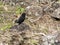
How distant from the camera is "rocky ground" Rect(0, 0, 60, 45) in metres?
7.36

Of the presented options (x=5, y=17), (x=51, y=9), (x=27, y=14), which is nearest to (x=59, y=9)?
A: (x=51, y=9)

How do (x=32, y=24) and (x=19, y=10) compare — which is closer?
(x=32, y=24)

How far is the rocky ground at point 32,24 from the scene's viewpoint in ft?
24.1

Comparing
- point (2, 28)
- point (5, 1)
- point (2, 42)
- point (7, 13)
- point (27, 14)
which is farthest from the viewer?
point (5, 1)

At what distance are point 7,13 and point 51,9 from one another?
5.25 ft

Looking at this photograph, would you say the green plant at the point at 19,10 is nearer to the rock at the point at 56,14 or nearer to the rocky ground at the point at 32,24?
the rocky ground at the point at 32,24

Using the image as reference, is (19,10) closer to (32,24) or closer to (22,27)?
(32,24)

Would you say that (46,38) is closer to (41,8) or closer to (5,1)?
(41,8)

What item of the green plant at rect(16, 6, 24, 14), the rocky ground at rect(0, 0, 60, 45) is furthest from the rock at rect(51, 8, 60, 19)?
the green plant at rect(16, 6, 24, 14)

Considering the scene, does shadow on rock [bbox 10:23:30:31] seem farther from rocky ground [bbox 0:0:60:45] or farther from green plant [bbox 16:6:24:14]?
green plant [bbox 16:6:24:14]

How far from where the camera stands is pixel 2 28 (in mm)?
8336

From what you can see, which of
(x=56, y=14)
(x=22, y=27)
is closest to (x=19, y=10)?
(x=56, y=14)

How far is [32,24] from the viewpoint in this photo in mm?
8391

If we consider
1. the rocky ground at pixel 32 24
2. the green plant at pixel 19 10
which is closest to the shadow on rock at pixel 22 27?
the rocky ground at pixel 32 24
